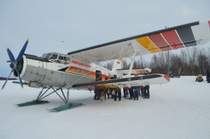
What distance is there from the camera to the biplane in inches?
265

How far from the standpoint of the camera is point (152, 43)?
7.90 m

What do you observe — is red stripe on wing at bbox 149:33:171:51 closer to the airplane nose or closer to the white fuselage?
the white fuselage

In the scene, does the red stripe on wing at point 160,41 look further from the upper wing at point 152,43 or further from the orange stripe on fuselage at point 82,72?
the orange stripe on fuselage at point 82,72

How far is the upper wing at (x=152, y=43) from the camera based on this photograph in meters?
6.79

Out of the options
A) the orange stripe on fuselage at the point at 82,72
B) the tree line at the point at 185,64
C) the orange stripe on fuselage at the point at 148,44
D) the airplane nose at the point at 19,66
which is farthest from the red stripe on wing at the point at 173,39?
the tree line at the point at 185,64

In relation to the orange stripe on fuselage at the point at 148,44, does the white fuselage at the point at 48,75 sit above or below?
below

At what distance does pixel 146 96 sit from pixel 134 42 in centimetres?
432

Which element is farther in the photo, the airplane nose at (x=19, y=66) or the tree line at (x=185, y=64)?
the tree line at (x=185, y=64)

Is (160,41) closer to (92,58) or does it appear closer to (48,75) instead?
(92,58)

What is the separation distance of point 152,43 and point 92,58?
304 centimetres

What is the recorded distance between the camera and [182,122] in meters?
5.04

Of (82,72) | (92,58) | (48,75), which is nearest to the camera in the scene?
(48,75)

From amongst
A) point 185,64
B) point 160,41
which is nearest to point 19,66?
point 160,41

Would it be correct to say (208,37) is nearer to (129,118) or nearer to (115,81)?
(115,81)
